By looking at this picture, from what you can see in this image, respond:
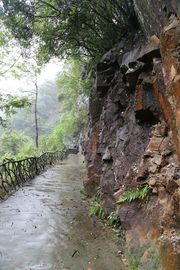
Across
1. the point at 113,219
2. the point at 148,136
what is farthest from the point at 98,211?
the point at 148,136

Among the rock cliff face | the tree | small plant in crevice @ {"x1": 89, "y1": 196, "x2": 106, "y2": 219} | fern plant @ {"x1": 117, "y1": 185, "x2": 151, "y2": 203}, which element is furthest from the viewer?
the tree

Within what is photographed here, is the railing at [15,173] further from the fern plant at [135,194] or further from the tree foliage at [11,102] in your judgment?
the fern plant at [135,194]

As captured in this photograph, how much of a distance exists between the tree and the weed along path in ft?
17.8

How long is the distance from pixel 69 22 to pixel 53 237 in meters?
6.53

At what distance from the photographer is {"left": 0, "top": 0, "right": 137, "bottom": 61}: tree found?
326 inches

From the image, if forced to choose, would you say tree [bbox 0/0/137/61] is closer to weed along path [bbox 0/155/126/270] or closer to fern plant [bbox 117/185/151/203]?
fern plant [bbox 117/185/151/203]

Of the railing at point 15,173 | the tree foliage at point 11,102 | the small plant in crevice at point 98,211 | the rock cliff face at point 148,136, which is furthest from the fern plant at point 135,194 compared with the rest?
the tree foliage at point 11,102

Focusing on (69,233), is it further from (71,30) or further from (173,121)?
(71,30)

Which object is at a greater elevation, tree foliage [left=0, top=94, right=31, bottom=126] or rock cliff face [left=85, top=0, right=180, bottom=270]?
tree foliage [left=0, top=94, right=31, bottom=126]

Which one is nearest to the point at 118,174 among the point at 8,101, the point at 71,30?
the point at 71,30

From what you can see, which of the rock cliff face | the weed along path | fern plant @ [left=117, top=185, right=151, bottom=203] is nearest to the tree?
A: the rock cliff face

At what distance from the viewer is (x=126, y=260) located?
4547 millimetres

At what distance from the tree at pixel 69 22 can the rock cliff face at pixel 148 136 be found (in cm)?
97

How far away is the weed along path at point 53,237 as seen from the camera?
4.44 metres
